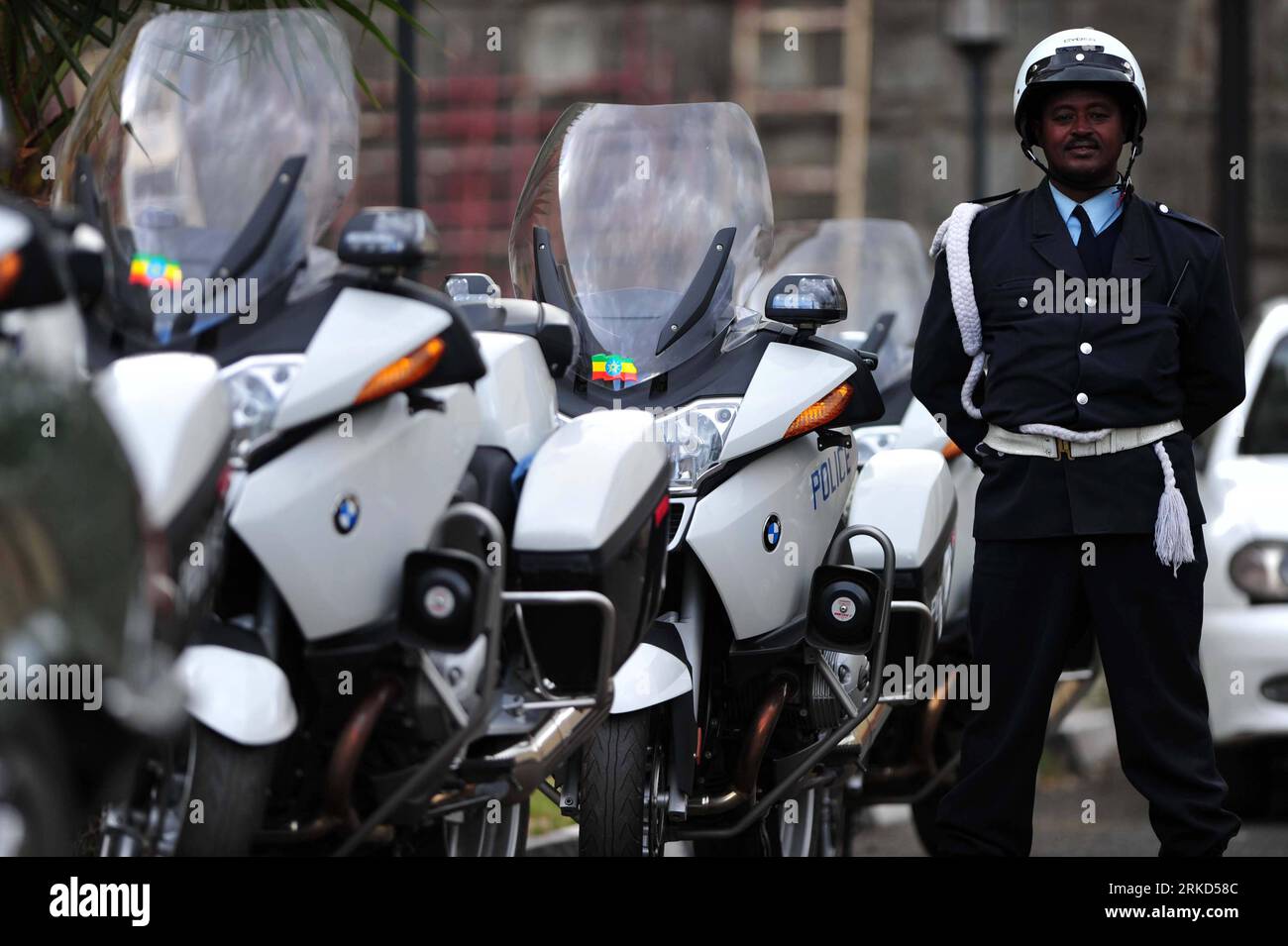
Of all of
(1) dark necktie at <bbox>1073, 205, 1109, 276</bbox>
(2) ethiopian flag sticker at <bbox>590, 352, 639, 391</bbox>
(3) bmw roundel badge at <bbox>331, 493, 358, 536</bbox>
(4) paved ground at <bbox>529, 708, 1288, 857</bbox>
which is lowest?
(4) paved ground at <bbox>529, 708, 1288, 857</bbox>

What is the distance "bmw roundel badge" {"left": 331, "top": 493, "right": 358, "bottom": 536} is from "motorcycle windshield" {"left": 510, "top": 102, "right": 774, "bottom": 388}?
1469 millimetres

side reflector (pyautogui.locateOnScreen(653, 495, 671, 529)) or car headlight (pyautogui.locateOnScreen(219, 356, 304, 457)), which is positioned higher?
car headlight (pyautogui.locateOnScreen(219, 356, 304, 457))

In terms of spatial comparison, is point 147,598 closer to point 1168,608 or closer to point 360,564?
point 360,564

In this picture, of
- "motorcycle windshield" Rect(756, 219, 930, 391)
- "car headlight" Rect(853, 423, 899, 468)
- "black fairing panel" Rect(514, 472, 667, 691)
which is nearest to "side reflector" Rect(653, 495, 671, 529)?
"black fairing panel" Rect(514, 472, 667, 691)

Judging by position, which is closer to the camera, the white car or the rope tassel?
the rope tassel

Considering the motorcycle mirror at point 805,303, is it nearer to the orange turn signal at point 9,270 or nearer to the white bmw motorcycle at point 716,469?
the white bmw motorcycle at point 716,469

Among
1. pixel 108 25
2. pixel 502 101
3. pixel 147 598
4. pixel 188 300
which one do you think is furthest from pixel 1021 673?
pixel 502 101

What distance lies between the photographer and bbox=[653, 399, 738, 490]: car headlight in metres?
5.47

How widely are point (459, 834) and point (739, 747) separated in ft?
2.25

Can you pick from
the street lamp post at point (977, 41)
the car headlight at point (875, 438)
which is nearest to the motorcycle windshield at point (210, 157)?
the car headlight at point (875, 438)

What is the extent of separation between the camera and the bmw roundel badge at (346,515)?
4.21 m

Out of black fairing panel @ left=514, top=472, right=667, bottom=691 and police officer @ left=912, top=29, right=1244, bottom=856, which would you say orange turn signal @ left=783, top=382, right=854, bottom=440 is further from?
black fairing panel @ left=514, top=472, right=667, bottom=691

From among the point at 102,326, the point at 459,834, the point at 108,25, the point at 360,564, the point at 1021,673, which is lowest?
the point at 459,834

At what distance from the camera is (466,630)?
4301 millimetres
